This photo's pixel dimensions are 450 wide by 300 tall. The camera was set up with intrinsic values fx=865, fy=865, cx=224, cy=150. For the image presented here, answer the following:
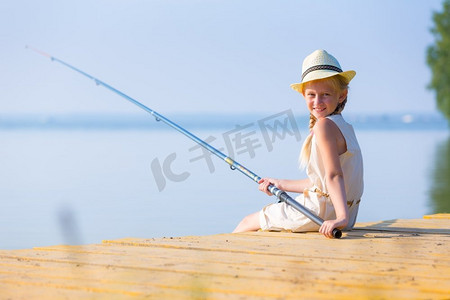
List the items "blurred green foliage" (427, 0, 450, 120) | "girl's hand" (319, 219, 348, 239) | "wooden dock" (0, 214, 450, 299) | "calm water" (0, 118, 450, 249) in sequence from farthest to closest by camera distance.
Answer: "blurred green foliage" (427, 0, 450, 120) → "calm water" (0, 118, 450, 249) → "girl's hand" (319, 219, 348, 239) → "wooden dock" (0, 214, 450, 299)

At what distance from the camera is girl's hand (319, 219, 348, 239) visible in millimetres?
3914

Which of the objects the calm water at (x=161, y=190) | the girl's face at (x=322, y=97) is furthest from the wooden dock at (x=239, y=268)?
the girl's face at (x=322, y=97)

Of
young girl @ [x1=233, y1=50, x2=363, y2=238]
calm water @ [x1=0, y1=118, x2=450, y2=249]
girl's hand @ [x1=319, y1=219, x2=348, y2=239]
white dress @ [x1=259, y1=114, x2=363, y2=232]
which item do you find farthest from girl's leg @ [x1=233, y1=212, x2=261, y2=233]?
calm water @ [x1=0, y1=118, x2=450, y2=249]

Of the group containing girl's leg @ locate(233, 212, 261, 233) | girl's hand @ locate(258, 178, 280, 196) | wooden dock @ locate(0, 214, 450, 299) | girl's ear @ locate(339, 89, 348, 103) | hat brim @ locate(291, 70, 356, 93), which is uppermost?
hat brim @ locate(291, 70, 356, 93)

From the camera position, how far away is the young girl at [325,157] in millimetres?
4008

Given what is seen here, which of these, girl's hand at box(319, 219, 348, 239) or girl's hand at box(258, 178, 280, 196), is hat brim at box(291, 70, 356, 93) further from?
girl's hand at box(319, 219, 348, 239)

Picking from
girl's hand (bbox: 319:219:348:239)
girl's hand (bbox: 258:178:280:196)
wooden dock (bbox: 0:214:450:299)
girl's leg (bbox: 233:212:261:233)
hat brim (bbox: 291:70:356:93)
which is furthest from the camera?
girl's leg (bbox: 233:212:261:233)

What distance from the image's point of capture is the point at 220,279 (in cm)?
288

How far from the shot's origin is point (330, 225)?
12.8 feet

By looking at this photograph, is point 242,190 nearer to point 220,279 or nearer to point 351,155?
point 351,155

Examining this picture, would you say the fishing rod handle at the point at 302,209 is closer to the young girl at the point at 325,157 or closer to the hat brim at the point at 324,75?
the young girl at the point at 325,157

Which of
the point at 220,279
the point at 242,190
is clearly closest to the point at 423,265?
the point at 220,279

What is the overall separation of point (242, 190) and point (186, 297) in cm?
772

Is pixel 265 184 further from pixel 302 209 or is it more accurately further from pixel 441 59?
pixel 441 59
